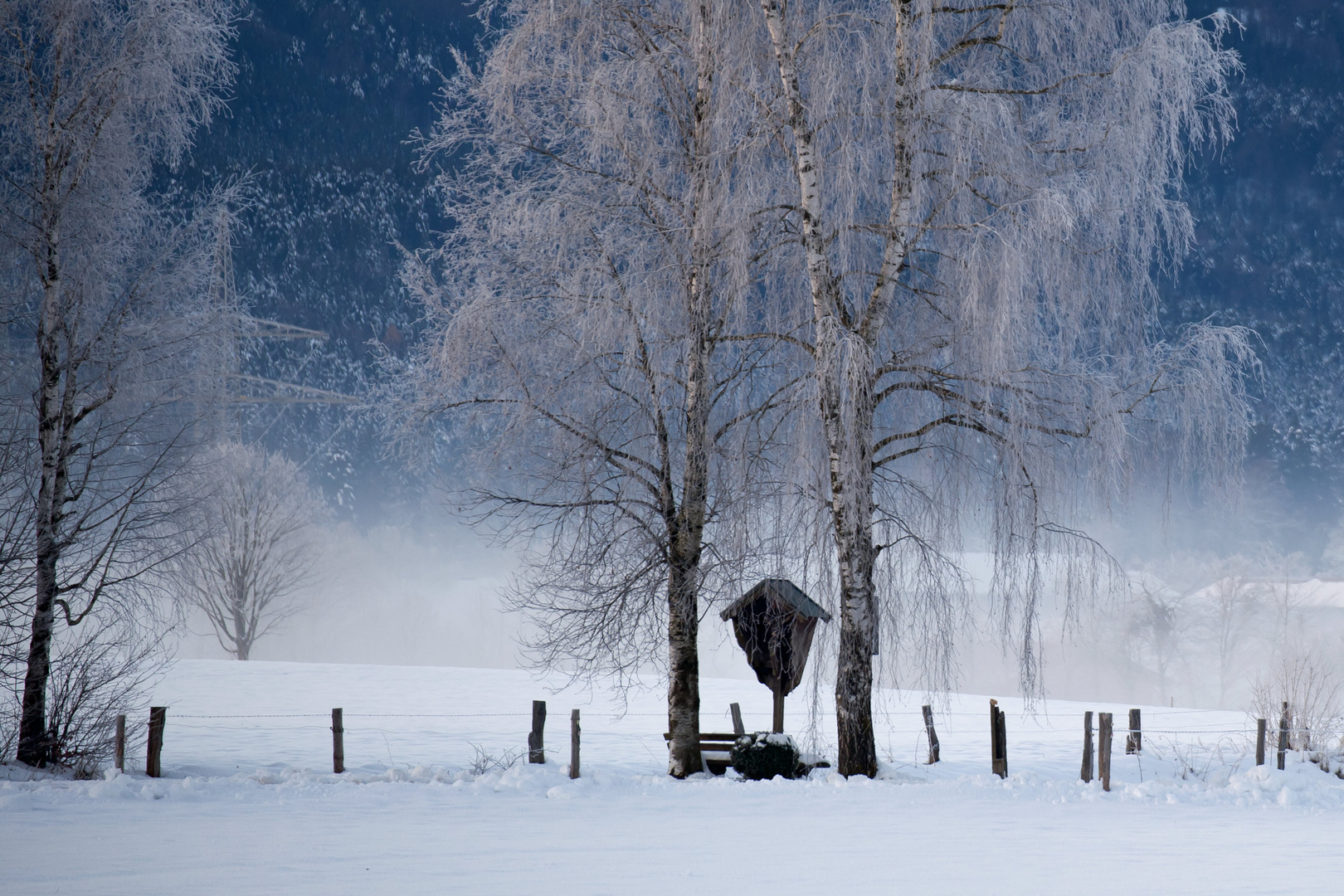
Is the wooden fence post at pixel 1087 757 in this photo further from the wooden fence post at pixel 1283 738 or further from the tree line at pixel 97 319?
the tree line at pixel 97 319

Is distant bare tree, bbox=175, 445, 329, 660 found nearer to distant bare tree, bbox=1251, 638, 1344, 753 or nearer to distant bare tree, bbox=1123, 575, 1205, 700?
distant bare tree, bbox=1251, 638, 1344, 753

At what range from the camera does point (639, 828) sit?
8.85 metres

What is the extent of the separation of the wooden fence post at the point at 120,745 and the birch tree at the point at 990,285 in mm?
7614

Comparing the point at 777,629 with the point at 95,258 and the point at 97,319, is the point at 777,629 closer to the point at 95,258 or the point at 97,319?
the point at 97,319

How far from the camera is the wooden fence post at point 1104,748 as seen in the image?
38.4ft

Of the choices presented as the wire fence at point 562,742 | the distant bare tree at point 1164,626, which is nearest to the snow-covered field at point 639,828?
the wire fence at point 562,742

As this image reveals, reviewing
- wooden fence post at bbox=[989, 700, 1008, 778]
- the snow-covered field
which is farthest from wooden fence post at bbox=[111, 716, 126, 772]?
wooden fence post at bbox=[989, 700, 1008, 778]

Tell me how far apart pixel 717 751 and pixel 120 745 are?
21.2 feet

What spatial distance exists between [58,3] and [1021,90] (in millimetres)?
10618

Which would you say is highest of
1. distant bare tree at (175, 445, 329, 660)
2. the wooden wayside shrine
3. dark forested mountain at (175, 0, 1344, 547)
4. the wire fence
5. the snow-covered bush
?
dark forested mountain at (175, 0, 1344, 547)

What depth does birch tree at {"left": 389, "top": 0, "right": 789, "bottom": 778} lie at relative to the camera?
464 inches

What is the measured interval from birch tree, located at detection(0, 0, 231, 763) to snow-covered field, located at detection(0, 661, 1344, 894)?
2.58 m

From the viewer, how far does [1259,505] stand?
5319cm

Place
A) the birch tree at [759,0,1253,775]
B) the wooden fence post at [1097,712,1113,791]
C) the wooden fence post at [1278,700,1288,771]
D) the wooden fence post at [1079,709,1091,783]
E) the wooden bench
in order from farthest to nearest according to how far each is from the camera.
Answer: the wooden fence post at [1278,700,1288,771] → the wooden bench → the wooden fence post at [1079,709,1091,783] → the wooden fence post at [1097,712,1113,791] → the birch tree at [759,0,1253,775]
